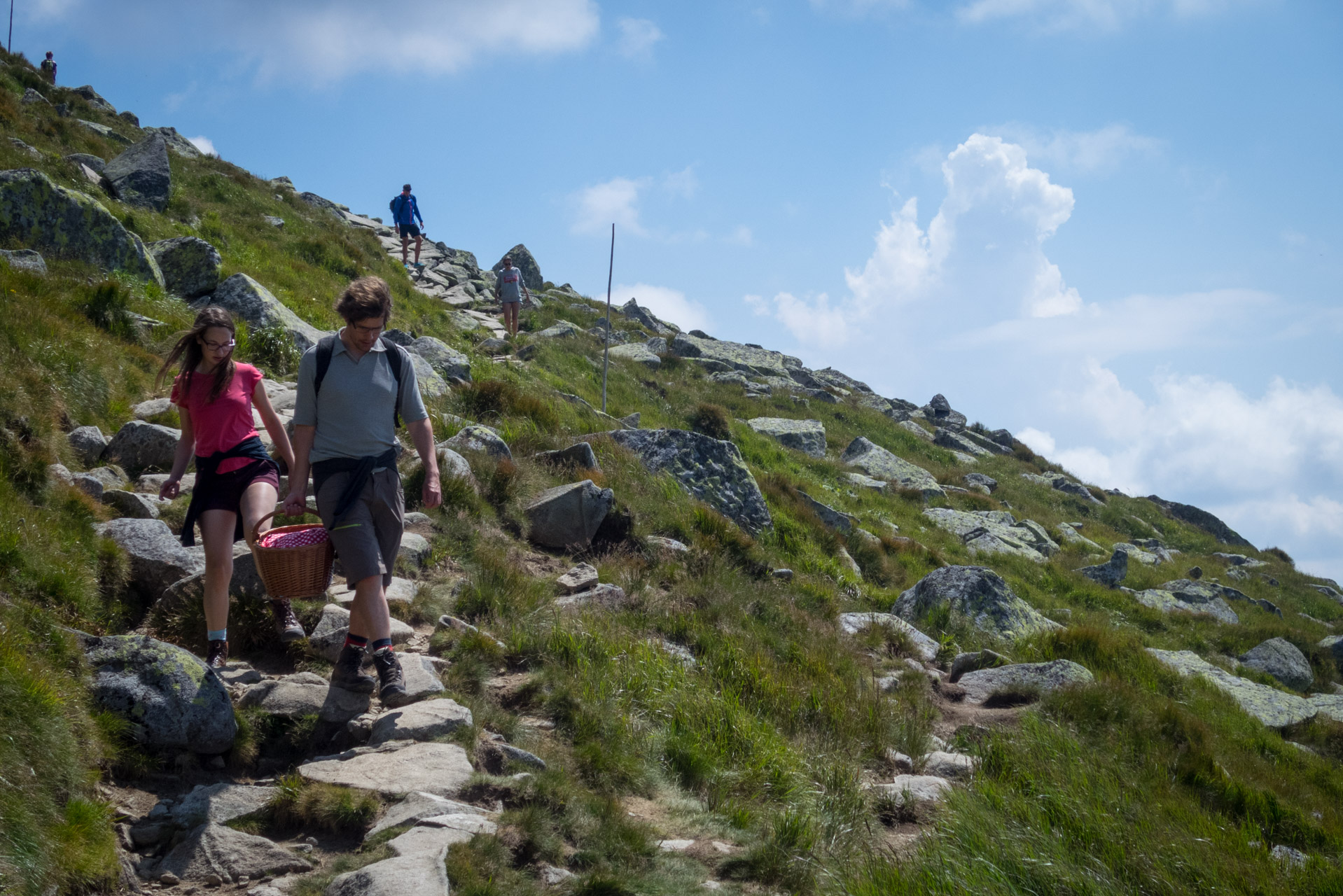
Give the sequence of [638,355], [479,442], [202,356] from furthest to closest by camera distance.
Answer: [638,355] → [479,442] → [202,356]

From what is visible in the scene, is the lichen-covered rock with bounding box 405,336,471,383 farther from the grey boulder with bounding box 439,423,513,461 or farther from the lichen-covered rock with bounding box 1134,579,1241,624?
the lichen-covered rock with bounding box 1134,579,1241,624

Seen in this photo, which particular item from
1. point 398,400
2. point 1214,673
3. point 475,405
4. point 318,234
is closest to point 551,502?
point 475,405

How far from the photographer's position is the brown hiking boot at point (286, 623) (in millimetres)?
5555

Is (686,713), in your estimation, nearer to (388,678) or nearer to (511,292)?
(388,678)

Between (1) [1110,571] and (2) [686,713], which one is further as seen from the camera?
(1) [1110,571]

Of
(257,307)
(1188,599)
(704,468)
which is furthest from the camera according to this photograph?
(1188,599)

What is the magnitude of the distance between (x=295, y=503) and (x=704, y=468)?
8254 millimetres

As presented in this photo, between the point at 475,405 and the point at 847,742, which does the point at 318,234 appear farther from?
the point at 847,742

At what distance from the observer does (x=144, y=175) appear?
15.9m

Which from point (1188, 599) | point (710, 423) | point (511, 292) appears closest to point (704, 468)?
point (710, 423)

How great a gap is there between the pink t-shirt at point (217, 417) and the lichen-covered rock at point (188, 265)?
8462 mm

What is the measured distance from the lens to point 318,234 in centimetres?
2012

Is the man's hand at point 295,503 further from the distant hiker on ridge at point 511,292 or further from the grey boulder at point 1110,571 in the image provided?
the grey boulder at point 1110,571

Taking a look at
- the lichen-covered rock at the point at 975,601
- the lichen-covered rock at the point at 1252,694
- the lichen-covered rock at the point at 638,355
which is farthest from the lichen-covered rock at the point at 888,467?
the lichen-covered rock at the point at 975,601
